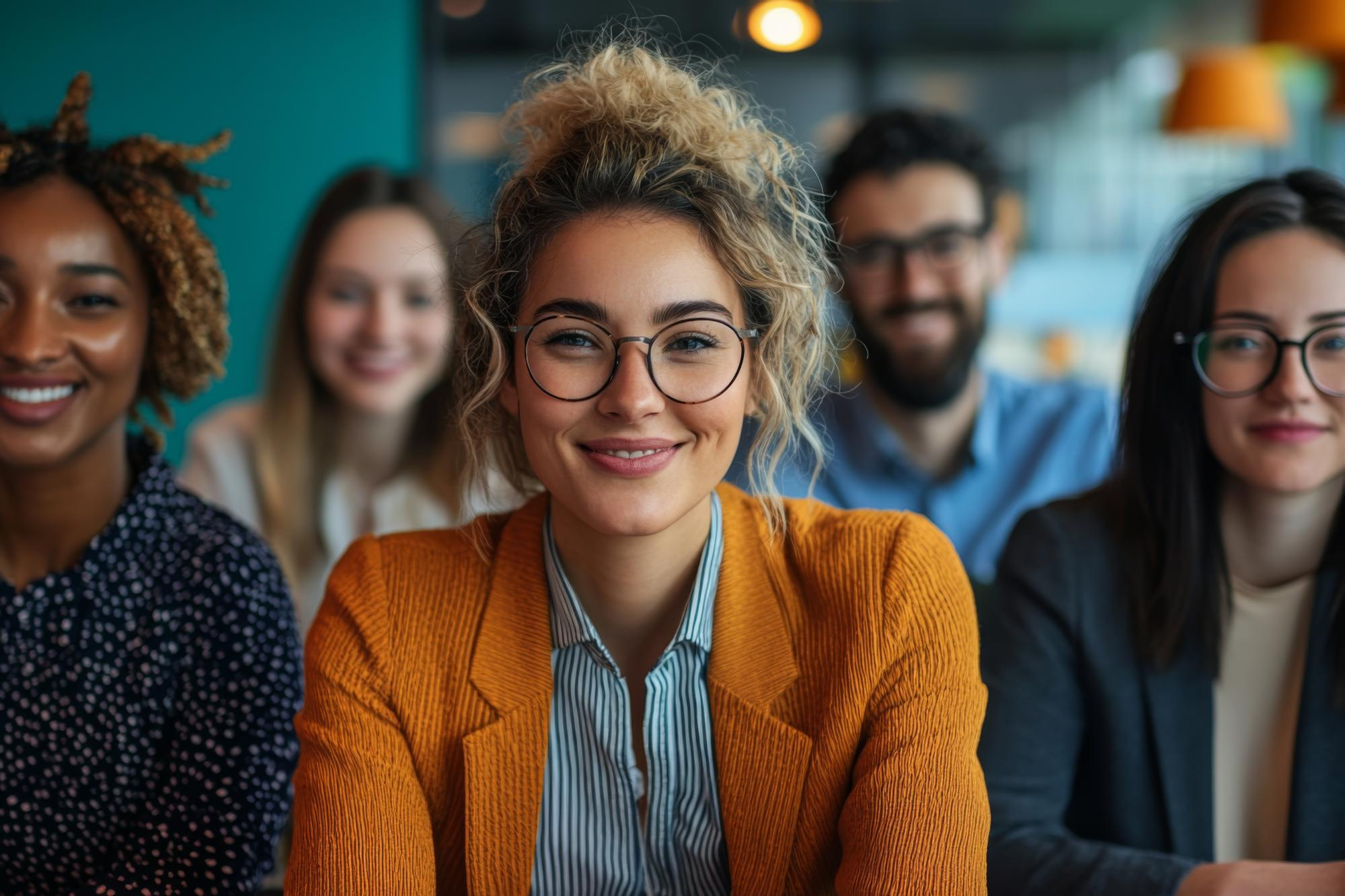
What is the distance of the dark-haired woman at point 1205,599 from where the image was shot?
167cm

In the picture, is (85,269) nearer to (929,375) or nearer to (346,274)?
(346,274)

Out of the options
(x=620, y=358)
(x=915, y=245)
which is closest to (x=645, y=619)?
(x=620, y=358)

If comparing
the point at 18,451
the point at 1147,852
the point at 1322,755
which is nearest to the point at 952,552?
the point at 1147,852

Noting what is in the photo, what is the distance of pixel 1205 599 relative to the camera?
1.73m

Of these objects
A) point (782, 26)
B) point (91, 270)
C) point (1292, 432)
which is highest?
point (782, 26)

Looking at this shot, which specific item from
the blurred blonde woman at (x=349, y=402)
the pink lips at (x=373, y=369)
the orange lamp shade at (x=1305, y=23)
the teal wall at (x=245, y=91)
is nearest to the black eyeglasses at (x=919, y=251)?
the blurred blonde woman at (x=349, y=402)

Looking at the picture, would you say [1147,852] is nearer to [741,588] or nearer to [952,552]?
[952,552]

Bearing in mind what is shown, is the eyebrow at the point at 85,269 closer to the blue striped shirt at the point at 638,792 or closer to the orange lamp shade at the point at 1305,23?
the blue striped shirt at the point at 638,792

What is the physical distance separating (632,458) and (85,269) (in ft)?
2.85

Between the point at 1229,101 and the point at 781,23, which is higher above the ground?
the point at 1229,101

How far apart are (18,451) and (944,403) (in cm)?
199

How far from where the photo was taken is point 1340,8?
170 inches

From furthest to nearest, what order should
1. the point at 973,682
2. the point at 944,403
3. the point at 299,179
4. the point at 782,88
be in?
the point at 782,88, the point at 299,179, the point at 944,403, the point at 973,682

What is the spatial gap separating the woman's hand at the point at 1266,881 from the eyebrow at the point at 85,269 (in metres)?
1.64
